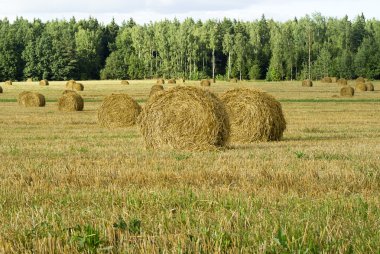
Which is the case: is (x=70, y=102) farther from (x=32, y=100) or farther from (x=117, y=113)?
(x=117, y=113)

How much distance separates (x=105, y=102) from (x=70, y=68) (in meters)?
79.3

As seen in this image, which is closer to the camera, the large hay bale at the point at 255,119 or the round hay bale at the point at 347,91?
the large hay bale at the point at 255,119

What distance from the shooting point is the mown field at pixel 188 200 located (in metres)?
5.06

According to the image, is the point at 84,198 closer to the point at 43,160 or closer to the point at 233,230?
the point at 233,230

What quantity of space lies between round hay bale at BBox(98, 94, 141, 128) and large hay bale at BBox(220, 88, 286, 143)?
824 cm

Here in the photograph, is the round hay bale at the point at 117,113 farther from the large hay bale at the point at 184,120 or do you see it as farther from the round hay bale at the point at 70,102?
the large hay bale at the point at 184,120

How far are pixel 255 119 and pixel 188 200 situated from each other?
38.2ft

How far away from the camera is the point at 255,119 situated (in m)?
18.7

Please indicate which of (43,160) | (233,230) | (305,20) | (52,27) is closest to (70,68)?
(52,27)

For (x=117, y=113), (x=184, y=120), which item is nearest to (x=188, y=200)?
(x=184, y=120)

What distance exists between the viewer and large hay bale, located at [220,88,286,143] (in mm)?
18703

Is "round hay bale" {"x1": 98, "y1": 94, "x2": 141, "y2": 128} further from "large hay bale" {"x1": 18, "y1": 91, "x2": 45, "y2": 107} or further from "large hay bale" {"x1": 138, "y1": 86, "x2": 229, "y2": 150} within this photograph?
"large hay bale" {"x1": 18, "y1": 91, "x2": 45, "y2": 107}

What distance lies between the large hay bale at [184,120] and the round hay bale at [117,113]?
9.81 meters

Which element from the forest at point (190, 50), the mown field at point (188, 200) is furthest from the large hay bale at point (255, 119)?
the forest at point (190, 50)
